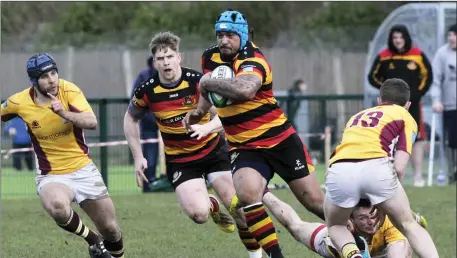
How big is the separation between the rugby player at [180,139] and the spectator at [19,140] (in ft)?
24.0

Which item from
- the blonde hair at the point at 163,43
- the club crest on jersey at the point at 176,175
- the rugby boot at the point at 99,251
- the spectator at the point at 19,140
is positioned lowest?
the spectator at the point at 19,140

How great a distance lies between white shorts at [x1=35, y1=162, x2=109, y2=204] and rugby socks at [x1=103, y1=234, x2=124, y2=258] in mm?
403

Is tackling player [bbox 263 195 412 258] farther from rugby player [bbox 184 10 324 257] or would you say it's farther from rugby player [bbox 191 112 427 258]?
rugby player [bbox 184 10 324 257]

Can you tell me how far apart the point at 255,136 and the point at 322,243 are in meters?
1.03

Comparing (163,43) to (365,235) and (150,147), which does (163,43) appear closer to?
(365,235)

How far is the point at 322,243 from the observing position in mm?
9602

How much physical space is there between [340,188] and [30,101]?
10.00 feet

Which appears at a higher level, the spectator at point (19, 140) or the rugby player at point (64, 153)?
the rugby player at point (64, 153)

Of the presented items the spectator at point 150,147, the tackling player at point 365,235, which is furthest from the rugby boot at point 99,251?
the spectator at point 150,147

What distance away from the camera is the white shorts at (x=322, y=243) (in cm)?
943

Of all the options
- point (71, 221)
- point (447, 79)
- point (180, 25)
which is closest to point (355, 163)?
point (71, 221)

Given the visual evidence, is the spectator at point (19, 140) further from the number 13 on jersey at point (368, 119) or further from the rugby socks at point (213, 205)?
the number 13 on jersey at point (368, 119)

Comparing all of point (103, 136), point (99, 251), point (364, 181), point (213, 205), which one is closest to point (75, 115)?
point (99, 251)

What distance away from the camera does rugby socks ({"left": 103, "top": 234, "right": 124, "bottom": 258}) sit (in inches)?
404
